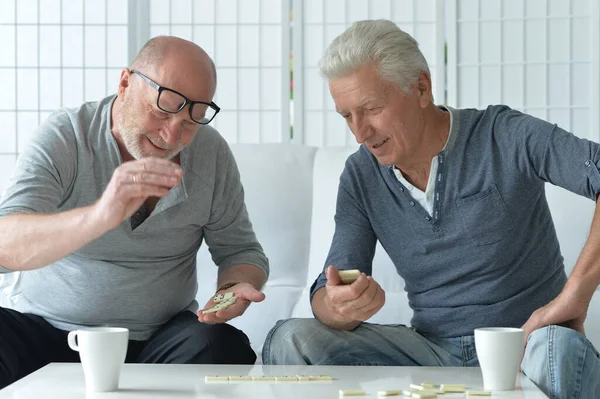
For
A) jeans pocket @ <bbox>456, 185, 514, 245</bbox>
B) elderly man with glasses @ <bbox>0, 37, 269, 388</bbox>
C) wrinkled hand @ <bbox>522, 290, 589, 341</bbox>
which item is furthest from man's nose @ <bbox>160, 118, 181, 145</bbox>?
wrinkled hand @ <bbox>522, 290, 589, 341</bbox>

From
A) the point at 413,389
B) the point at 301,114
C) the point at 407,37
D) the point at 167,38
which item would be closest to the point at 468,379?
the point at 413,389

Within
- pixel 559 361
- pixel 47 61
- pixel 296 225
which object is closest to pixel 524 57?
pixel 296 225

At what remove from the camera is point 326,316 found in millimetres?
2123

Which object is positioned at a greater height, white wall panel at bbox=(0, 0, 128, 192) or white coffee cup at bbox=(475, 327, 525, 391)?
white wall panel at bbox=(0, 0, 128, 192)

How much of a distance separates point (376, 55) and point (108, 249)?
0.81m

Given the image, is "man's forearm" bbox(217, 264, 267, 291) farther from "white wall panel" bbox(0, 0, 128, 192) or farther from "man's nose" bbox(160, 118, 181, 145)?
"white wall panel" bbox(0, 0, 128, 192)

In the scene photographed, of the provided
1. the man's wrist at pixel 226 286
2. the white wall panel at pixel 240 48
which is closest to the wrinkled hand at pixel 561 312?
the man's wrist at pixel 226 286

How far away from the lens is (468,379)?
1.66 meters

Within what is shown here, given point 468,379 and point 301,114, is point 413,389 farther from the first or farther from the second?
point 301,114

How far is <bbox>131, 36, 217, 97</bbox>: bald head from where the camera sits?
6.96ft

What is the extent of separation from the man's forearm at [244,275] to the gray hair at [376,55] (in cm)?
54

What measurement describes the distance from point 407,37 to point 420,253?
531 mm

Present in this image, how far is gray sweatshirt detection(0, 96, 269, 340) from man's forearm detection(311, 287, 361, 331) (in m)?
0.29

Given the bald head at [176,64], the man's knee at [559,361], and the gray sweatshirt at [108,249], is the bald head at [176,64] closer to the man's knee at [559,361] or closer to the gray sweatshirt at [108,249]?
the gray sweatshirt at [108,249]
